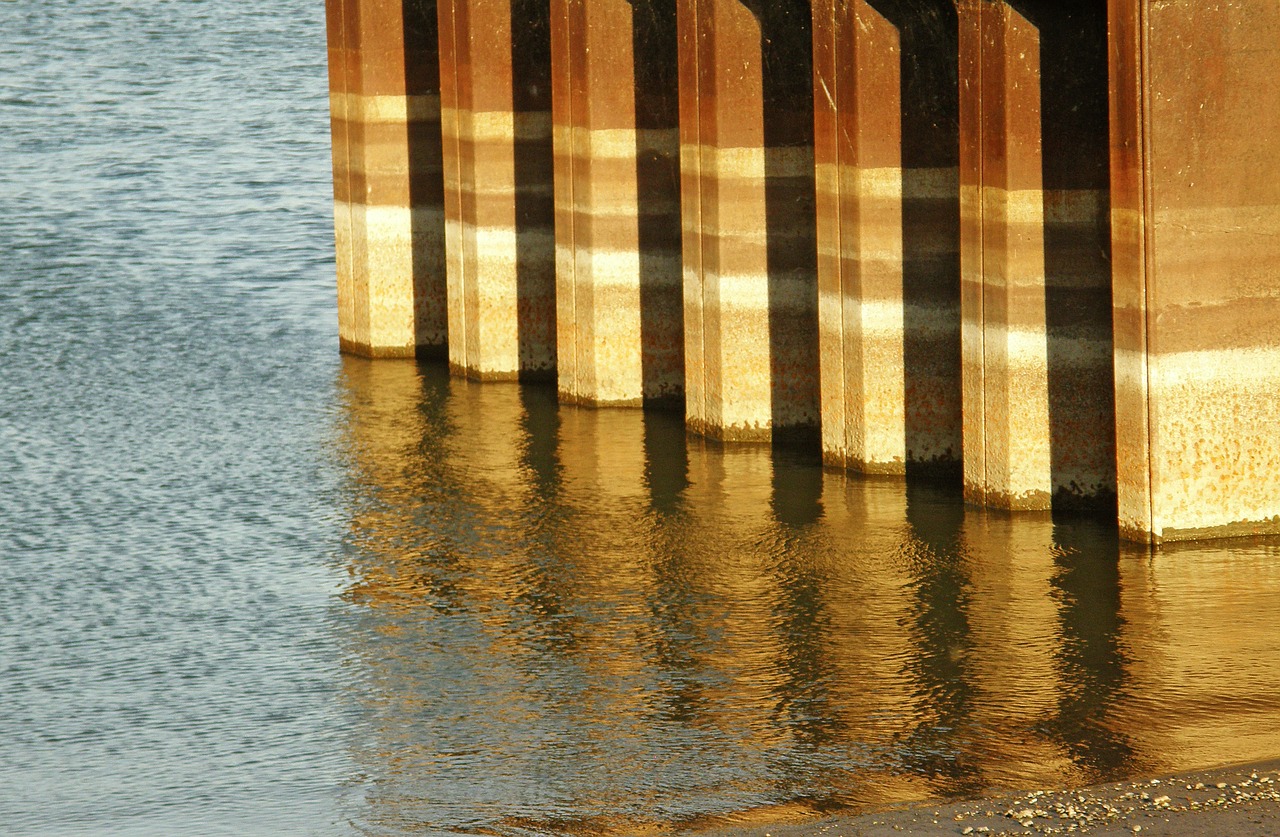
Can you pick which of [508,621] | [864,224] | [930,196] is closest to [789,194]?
[864,224]

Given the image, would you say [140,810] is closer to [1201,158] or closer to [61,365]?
[1201,158]

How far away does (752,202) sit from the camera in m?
17.8

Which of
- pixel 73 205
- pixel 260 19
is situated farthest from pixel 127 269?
pixel 260 19

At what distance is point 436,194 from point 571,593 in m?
9.26

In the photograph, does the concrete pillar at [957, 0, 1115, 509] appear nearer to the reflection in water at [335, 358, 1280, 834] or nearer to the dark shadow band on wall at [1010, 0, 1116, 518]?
the dark shadow band on wall at [1010, 0, 1116, 518]

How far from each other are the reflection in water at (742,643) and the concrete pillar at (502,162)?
9.00 ft

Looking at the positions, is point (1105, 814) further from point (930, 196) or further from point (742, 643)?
point (930, 196)

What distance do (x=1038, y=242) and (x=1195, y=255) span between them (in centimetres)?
139

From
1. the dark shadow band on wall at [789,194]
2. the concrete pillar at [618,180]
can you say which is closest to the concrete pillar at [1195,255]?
the dark shadow band on wall at [789,194]

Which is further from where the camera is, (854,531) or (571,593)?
(854,531)

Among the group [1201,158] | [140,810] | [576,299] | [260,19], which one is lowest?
[140,810]

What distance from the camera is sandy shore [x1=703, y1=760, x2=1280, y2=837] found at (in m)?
8.88

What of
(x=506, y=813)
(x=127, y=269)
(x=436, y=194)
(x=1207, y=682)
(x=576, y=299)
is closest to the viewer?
(x=506, y=813)

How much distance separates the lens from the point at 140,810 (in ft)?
35.1
